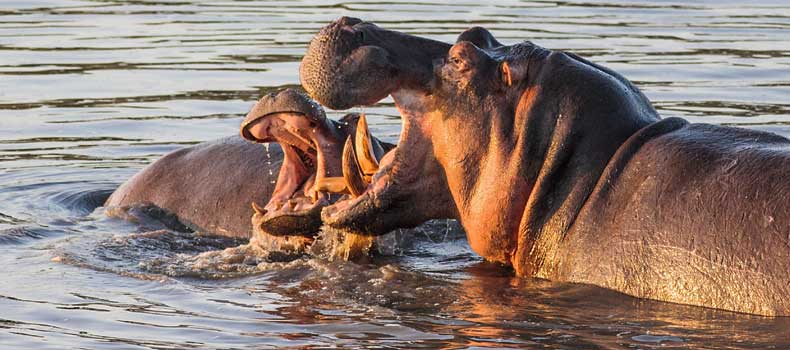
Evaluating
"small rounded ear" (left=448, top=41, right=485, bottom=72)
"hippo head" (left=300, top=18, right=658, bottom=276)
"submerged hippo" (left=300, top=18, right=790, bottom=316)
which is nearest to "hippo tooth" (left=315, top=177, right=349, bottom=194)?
"submerged hippo" (left=300, top=18, right=790, bottom=316)

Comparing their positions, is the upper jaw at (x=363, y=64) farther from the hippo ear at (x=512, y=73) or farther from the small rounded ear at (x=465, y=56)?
the hippo ear at (x=512, y=73)

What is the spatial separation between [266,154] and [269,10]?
8.87 m

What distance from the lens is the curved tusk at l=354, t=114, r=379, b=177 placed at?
728cm

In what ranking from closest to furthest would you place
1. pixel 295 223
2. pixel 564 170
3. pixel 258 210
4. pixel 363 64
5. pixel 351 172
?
pixel 564 170, pixel 363 64, pixel 351 172, pixel 295 223, pixel 258 210

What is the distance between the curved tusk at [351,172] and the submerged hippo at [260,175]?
0.15 meters

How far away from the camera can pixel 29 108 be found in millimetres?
12430

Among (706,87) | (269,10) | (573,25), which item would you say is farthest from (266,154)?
(269,10)

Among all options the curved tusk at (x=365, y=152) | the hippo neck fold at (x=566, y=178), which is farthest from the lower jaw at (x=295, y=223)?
the hippo neck fold at (x=566, y=178)

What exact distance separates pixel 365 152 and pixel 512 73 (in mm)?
1024

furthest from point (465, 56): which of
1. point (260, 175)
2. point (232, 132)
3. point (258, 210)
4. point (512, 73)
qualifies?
point (232, 132)

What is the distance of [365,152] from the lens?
7.33 meters

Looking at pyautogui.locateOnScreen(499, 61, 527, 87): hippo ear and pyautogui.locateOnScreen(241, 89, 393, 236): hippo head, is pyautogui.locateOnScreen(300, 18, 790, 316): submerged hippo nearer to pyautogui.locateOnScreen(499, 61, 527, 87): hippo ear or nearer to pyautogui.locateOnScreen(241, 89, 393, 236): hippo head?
pyautogui.locateOnScreen(499, 61, 527, 87): hippo ear

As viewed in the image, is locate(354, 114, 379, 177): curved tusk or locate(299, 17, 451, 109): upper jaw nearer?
locate(299, 17, 451, 109): upper jaw

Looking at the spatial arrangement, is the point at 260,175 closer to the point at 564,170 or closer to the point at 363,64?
the point at 363,64
